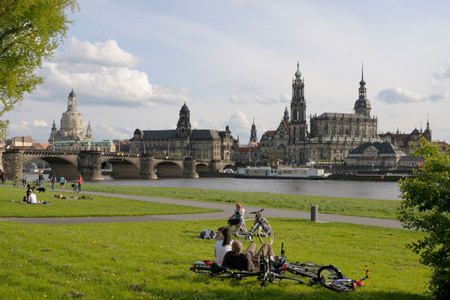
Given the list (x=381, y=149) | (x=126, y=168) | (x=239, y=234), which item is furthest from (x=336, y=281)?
(x=381, y=149)

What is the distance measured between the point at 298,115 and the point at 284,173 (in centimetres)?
7315

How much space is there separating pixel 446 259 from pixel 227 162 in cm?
15922

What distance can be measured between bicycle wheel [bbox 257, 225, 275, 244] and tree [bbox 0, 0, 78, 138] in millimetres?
11951

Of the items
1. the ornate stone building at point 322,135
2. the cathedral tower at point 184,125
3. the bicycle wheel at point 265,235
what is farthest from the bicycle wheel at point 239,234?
the cathedral tower at point 184,125

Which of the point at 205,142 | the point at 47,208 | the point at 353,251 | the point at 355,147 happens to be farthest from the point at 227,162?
the point at 353,251

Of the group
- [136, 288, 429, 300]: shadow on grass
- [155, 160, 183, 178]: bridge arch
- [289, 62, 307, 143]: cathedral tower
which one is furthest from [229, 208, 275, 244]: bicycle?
[289, 62, 307, 143]: cathedral tower

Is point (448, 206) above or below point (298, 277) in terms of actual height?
above

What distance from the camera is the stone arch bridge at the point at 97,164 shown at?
84.6 meters

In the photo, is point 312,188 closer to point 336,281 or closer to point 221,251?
point 221,251

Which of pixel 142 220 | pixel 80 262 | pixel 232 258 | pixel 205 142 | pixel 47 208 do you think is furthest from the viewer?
pixel 205 142

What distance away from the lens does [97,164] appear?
100312mm

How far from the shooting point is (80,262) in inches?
420

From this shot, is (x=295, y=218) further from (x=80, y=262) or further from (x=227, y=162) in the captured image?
(x=227, y=162)

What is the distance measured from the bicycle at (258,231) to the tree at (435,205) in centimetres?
671
